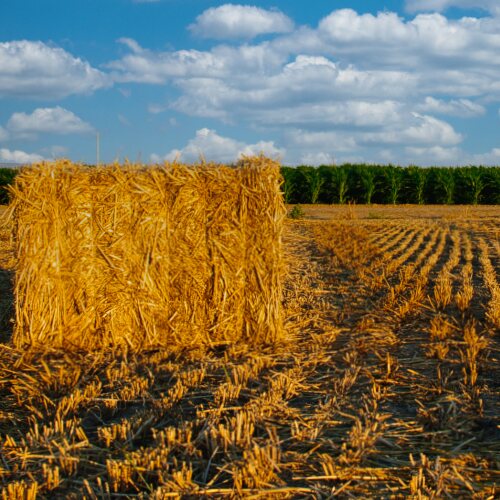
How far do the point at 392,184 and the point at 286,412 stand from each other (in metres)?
30.6

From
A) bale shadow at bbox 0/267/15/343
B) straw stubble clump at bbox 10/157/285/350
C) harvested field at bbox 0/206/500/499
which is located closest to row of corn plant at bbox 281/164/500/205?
bale shadow at bbox 0/267/15/343

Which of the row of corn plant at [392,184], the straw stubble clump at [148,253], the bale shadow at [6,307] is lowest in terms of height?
the bale shadow at [6,307]

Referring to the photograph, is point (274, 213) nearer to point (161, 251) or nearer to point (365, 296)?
point (161, 251)

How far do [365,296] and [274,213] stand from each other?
8.86 ft

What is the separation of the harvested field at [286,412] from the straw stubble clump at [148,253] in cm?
34

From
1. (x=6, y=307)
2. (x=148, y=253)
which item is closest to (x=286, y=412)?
(x=148, y=253)

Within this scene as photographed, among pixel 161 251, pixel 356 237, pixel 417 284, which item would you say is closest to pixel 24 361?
pixel 161 251

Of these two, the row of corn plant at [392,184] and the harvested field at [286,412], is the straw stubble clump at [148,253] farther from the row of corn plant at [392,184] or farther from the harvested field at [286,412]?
the row of corn plant at [392,184]

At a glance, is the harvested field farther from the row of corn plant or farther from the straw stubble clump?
the row of corn plant

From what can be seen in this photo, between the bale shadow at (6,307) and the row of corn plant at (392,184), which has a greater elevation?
the row of corn plant at (392,184)

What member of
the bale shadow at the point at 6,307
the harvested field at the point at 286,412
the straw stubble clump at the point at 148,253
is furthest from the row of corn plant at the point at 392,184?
the straw stubble clump at the point at 148,253

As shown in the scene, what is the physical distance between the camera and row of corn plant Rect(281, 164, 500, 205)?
3397 cm

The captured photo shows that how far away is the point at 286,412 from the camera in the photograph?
4.33 meters

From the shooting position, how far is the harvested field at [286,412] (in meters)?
3.45
